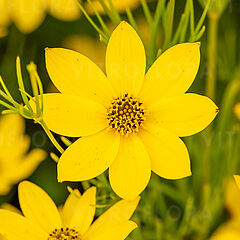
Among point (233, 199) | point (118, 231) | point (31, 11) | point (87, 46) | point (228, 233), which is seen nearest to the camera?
point (118, 231)

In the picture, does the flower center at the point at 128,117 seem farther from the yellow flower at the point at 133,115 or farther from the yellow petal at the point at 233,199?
the yellow petal at the point at 233,199

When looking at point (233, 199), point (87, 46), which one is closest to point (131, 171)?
point (233, 199)

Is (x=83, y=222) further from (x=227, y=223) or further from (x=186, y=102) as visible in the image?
(x=227, y=223)

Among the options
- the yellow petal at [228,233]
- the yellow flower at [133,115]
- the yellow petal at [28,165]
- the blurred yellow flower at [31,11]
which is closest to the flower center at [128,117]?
the yellow flower at [133,115]

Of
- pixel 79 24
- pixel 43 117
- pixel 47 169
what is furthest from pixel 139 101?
pixel 79 24

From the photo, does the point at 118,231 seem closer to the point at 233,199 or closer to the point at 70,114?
the point at 70,114

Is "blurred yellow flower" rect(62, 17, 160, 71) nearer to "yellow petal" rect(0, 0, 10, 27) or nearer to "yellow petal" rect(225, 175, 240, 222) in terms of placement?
"yellow petal" rect(0, 0, 10, 27)
